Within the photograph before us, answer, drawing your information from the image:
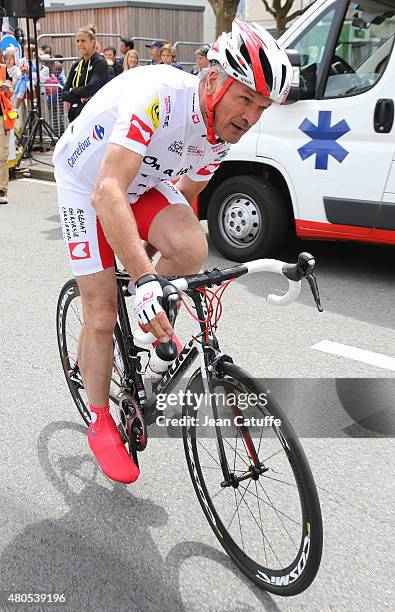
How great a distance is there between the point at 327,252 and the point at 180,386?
4.52 meters

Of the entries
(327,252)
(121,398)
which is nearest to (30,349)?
(121,398)

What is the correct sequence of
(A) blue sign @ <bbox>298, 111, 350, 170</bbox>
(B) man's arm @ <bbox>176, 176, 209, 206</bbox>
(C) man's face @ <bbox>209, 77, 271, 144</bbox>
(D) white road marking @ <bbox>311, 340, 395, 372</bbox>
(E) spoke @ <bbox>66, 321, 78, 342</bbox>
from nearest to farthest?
(C) man's face @ <bbox>209, 77, 271, 144</bbox> → (B) man's arm @ <bbox>176, 176, 209, 206</bbox> → (E) spoke @ <bbox>66, 321, 78, 342</bbox> → (D) white road marking @ <bbox>311, 340, 395, 372</bbox> → (A) blue sign @ <bbox>298, 111, 350, 170</bbox>

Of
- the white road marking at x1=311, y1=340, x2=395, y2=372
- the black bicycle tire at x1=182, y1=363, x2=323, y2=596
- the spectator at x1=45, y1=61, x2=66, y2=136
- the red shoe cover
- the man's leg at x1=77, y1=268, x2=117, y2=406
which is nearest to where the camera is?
the black bicycle tire at x1=182, y1=363, x2=323, y2=596

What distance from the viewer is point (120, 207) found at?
2.27 metres

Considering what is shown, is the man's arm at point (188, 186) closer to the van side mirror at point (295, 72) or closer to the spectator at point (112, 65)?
the van side mirror at point (295, 72)

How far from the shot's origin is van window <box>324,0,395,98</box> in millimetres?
5590

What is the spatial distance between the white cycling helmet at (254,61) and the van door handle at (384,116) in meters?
3.37

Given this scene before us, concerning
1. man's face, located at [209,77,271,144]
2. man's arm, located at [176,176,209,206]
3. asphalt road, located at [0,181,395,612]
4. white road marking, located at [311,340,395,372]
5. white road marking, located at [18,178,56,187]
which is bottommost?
white road marking, located at [18,178,56,187]

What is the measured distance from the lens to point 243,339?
478cm

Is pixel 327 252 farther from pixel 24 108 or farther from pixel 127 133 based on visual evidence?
pixel 24 108

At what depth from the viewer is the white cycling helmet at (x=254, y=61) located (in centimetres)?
223

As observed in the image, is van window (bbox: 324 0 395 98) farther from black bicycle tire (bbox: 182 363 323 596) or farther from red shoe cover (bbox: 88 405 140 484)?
black bicycle tire (bbox: 182 363 323 596)

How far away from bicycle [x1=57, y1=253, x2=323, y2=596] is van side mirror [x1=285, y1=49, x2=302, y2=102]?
321cm

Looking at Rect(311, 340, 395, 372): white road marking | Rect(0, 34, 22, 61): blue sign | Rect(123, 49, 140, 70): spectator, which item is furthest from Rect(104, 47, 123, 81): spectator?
Rect(311, 340, 395, 372): white road marking
